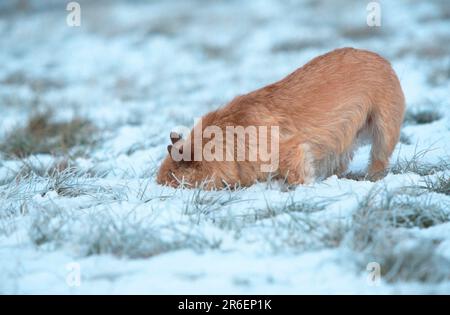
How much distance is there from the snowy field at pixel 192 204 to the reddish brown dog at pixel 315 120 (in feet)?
0.60

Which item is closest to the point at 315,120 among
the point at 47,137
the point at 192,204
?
the point at 192,204

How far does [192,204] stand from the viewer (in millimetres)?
3871

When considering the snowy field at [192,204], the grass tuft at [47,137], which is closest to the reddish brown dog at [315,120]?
the snowy field at [192,204]

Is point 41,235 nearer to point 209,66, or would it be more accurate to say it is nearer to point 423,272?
point 423,272

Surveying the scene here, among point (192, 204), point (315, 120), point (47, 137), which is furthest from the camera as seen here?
point (47, 137)

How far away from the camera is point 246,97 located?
15.2ft

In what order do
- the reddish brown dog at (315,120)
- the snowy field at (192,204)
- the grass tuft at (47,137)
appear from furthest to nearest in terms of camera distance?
the grass tuft at (47,137), the reddish brown dog at (315,120), the snowy field at (192,204)

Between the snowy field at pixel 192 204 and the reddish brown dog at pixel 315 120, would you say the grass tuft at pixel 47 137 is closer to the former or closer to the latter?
the snowy field at pixel 192 204

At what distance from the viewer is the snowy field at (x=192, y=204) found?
295cm

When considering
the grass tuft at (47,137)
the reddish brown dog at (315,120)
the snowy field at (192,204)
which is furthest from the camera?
the grass tuft at (47,137)

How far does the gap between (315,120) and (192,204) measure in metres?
1.43

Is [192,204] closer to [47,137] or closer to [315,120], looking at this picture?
[315,120]

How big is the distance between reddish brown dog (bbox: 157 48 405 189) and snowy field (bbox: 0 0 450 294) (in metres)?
0.18

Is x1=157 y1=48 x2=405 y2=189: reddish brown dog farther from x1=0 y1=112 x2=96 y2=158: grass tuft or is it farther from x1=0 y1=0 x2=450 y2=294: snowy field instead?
x1=0 y1=112 x2=96 y2=158: grass tuft
